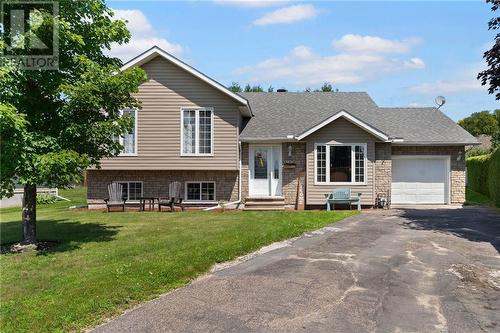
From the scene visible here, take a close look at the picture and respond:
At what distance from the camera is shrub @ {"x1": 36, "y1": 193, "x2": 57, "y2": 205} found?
2686 centimetres

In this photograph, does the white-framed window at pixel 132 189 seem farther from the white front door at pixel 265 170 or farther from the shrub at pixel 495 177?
the shrub at pixel 495 177

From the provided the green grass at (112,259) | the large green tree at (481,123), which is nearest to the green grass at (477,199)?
the green grass at (112,259)

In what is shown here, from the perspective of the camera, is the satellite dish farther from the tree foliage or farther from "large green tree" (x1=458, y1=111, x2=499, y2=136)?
"large green tree" (x1=458, y1=111, x2=499, y2=136)

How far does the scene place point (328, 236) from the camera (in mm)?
11719

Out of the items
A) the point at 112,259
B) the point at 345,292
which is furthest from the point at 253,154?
the point at 345,292

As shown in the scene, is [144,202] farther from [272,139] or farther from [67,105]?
[67,105]

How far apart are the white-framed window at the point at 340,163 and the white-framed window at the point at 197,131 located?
15.7 ft

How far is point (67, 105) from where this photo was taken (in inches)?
398

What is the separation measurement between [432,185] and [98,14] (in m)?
16.5

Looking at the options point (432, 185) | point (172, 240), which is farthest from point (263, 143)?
point (172, 240)

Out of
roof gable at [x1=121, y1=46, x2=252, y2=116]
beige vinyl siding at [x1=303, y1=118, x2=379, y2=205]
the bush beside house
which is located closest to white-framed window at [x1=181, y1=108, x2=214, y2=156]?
roof gable at [x1=121, y1=46, x2=252, y2=116]

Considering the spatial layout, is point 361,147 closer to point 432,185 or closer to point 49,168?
point 432,185

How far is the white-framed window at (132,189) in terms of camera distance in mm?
19766

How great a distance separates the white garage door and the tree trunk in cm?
1563
